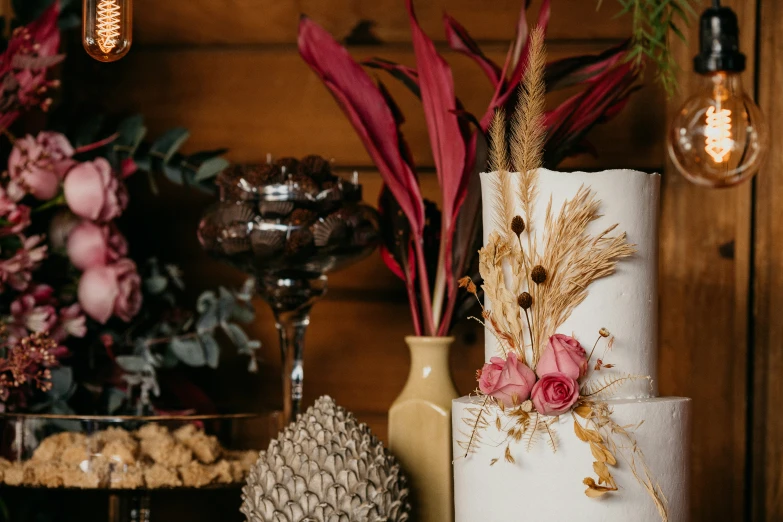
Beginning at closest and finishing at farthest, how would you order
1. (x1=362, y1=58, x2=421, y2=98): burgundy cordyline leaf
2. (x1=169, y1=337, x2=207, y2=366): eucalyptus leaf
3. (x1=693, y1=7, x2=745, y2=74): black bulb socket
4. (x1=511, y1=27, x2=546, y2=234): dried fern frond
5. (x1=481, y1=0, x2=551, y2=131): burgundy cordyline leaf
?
(x1=693, y1=7, x2=745, y2=74): black bulb socket → (x1=511, y1=27, x2=546, y2=234): dried fern frond → (x1=481, y1=0, x2=551, y2=131): burgundy cordyline leaf → (x1=362, y1=58, x2=421, y2=98): burgundy cordyline leaf → (x1=169, y1=337, x2=207, y2=366): eucalyptus leaf

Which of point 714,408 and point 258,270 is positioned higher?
point 258,270

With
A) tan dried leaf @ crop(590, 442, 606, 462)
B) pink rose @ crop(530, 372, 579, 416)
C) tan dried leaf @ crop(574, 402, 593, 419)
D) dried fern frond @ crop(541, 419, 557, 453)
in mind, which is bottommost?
tan dried leaf @ crop(590, 442, 606, 462)

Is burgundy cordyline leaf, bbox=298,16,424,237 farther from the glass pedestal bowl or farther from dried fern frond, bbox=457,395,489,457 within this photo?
dried fern frond, bbox=457,395,489,457

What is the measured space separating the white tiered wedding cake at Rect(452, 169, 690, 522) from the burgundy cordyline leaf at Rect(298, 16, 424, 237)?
Answer: 159mm

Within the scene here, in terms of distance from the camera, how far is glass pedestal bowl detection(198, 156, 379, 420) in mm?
860

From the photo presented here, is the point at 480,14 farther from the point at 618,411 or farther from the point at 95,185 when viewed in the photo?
the point at 618,411

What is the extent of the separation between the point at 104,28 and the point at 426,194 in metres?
0.52

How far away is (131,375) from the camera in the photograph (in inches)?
39.3

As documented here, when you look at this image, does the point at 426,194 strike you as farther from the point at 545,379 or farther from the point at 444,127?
the point at 545,379

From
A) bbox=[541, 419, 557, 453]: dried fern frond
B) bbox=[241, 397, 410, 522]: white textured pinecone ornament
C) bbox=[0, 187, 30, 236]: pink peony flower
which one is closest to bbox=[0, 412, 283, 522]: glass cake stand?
bbox=[241, 397, 410, 522]: white textured pinecone ornament

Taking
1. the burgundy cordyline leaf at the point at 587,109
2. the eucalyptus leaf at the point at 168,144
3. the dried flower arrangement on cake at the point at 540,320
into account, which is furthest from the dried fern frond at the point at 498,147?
the eucalyptus leaf at the point at 168,144

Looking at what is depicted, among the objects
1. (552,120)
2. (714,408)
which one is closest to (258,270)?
(552,120)

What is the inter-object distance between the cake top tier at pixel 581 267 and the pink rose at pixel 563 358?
0.05 feet

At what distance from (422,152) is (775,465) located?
54 cm
